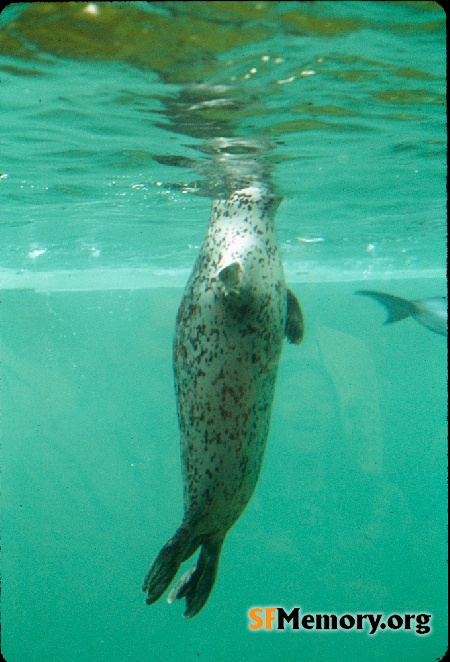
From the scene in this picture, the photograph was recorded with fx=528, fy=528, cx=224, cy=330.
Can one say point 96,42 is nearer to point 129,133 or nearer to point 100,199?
point 129,133

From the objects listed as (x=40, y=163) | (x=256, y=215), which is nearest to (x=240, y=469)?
(x=256, y=215)

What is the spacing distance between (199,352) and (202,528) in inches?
53.4

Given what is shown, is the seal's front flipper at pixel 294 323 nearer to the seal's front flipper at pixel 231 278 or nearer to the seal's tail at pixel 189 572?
the seal's front flipper at pixel 231 278

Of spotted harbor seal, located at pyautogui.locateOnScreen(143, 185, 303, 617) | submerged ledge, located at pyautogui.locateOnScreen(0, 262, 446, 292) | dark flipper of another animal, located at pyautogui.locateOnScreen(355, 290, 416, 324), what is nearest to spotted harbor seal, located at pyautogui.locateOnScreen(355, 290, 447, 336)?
dark flipper of another animal, located at pyautogui.locateOnScreen(355, 290, 416, 324)

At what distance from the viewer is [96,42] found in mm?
3941

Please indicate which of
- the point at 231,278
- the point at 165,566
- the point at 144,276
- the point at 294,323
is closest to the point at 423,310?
the point at 294,323

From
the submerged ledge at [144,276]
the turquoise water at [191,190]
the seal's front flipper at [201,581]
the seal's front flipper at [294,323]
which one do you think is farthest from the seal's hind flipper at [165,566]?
the submerged ledge at [144,276]

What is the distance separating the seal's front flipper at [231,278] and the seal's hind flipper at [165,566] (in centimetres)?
184

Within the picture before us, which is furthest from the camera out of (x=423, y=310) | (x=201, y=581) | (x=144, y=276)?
(x=144, y=276)

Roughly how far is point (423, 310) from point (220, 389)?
4.51 metres

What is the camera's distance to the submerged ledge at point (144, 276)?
18.5 meters

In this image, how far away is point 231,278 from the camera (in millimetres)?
3658

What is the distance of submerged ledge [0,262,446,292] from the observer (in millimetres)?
18484

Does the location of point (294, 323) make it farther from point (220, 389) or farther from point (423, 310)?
point (423, 310)
